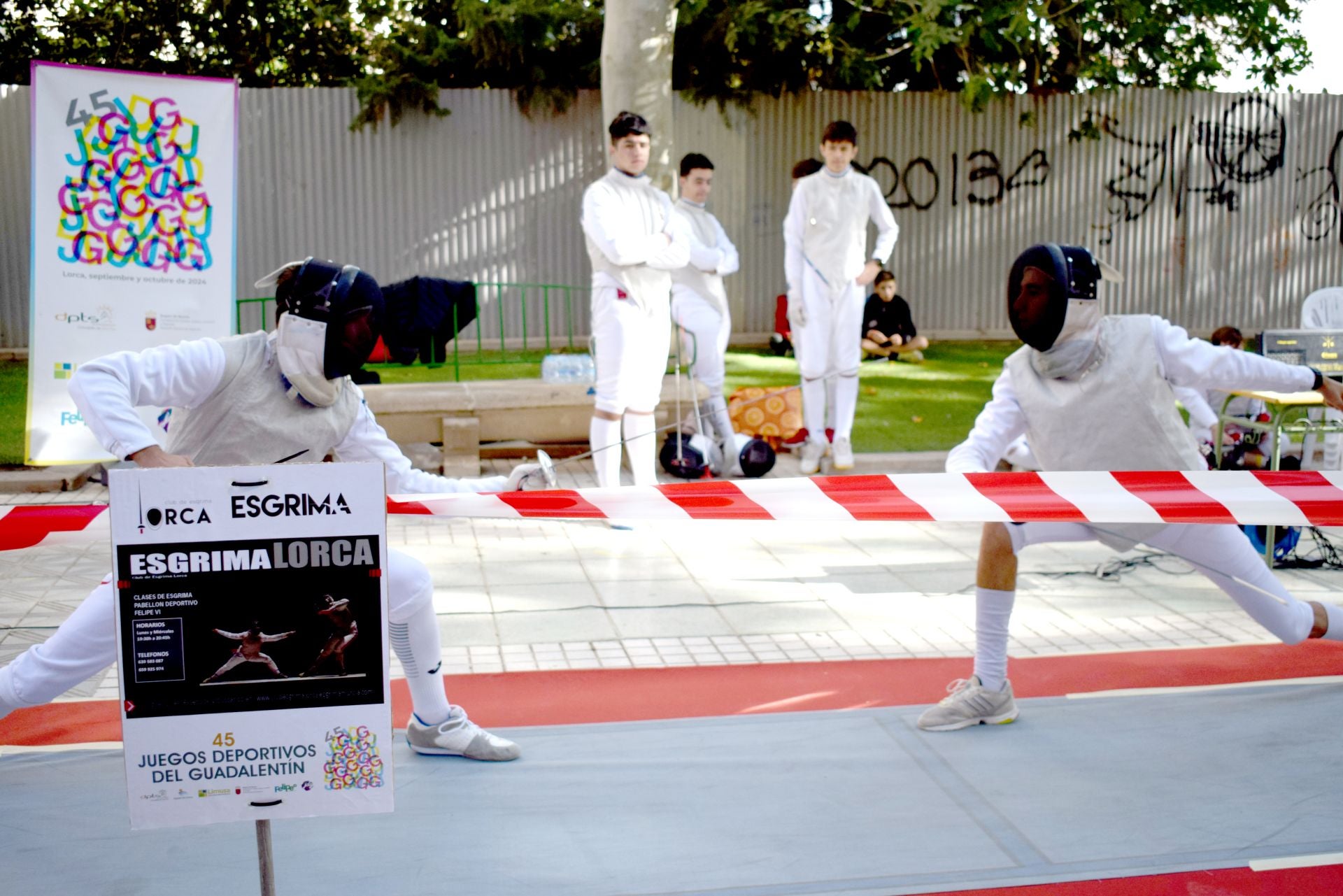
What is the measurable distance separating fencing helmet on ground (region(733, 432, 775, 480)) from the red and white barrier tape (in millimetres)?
4751

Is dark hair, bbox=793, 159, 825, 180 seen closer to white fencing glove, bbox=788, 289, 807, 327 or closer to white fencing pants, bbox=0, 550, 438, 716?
white fencing glove, bbox=788, 289, 807, 327

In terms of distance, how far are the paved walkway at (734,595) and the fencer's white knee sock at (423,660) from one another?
99 centimetres

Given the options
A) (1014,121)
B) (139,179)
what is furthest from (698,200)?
(1014,121)

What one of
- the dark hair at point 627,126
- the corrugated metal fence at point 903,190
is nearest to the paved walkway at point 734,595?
the dark hair at point 627,126

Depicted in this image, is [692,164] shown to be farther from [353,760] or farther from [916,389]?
[353,760]

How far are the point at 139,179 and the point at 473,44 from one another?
8024mm

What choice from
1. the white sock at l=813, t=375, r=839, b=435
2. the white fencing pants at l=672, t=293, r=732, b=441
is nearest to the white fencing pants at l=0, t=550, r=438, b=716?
the white fencing pants at l=672, t=293, r=732, b=441

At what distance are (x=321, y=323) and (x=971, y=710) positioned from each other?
2335 mm

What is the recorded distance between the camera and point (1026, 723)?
14.3 ft

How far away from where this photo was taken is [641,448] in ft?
25.4

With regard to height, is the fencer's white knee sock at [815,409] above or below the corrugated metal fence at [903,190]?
below

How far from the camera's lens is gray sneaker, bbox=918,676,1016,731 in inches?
169

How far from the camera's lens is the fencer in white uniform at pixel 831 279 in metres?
9.12

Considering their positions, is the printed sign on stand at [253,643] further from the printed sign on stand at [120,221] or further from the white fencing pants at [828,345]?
the white fencing pants at [828,345]
